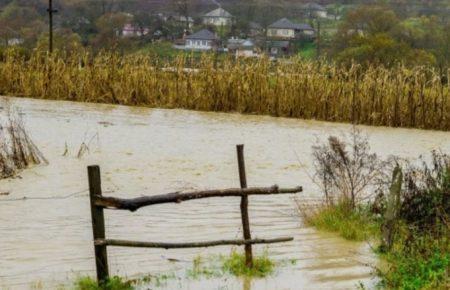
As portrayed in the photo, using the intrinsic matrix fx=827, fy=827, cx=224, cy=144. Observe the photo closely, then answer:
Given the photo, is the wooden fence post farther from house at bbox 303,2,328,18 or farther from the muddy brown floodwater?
house at bbox 303,2,328,18

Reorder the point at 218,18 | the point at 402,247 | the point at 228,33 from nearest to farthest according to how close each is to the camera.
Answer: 1. the point at 402,247
2. the point at 228,33
3. the point at 218,18

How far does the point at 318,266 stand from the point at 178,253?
1280 mm

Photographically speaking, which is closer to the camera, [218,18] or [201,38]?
[201,38]

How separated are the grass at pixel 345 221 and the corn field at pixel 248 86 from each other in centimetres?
1072

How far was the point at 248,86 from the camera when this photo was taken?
20.9 metres

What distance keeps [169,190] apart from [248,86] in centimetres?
1020

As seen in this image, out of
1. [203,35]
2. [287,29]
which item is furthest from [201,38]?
[287,29]

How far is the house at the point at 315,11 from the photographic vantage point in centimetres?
10497

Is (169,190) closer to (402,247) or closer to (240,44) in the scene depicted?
(402,247)

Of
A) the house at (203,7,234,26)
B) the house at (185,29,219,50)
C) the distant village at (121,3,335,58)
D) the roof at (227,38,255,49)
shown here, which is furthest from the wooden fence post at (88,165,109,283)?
the house at (203,7,234,26)

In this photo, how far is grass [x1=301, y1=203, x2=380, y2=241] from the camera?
8266 millimetres

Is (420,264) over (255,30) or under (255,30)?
under

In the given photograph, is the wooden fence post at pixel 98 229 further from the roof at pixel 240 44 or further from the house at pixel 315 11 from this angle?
the house at pixel 315 11

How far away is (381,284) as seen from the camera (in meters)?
6.61
